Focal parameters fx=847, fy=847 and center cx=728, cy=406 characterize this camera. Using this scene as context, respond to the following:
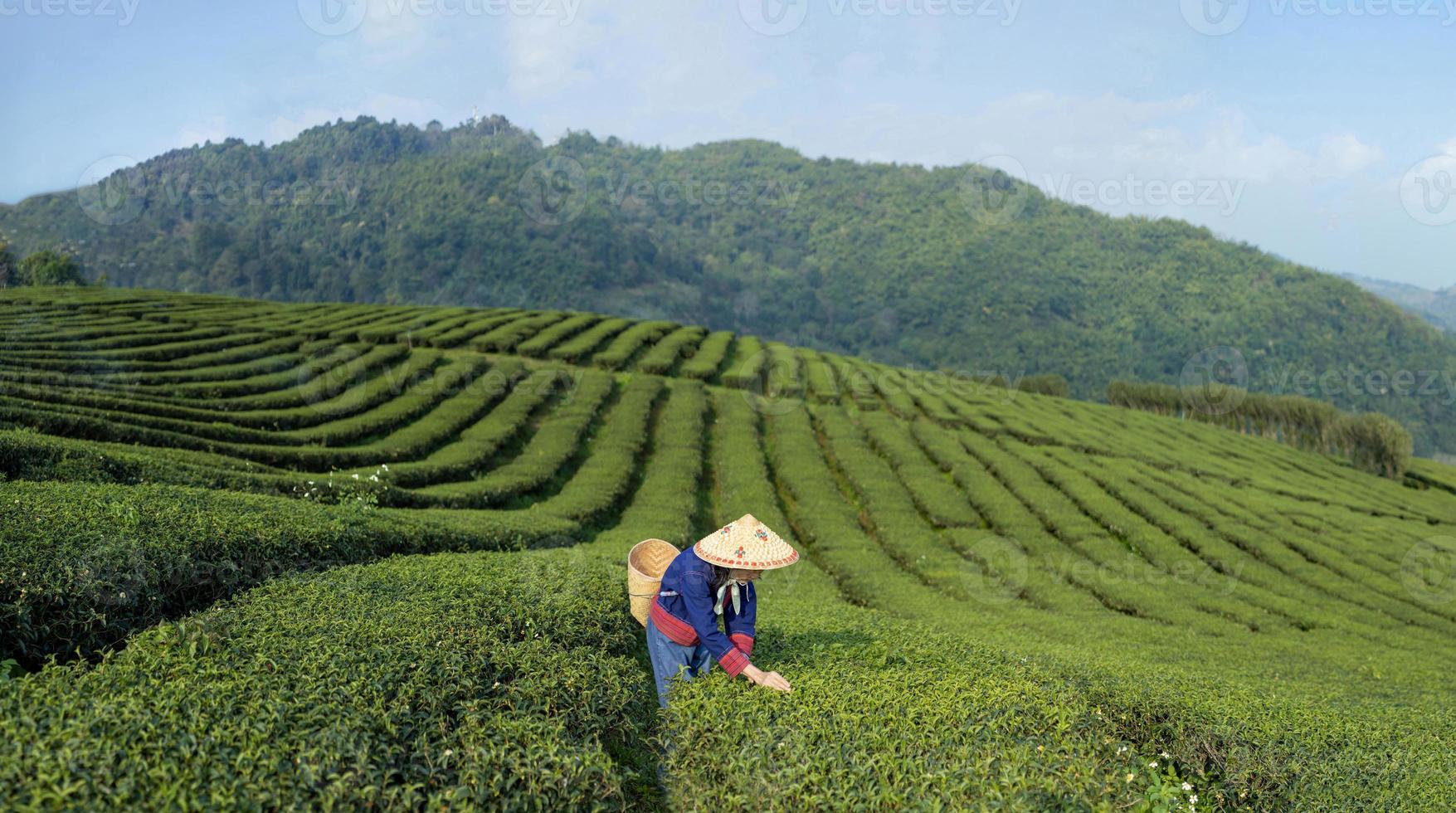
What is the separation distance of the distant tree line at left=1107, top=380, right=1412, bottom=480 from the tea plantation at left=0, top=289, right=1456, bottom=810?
23680 millimetres

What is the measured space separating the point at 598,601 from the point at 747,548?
1.97 metres

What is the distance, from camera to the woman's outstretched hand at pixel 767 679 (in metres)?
5.58

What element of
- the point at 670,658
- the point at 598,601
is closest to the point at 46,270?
the point at 598,601

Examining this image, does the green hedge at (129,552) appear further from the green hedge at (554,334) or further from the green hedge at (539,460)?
the green hedge at (554,334)

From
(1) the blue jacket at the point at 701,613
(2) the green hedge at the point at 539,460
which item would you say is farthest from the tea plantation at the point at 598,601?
(1) the blue jacket at the point at 701,613

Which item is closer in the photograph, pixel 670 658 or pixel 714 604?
pixel 714 604

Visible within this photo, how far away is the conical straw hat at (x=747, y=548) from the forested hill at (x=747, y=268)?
106036 millimetres

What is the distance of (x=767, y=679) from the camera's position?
562 centimetres

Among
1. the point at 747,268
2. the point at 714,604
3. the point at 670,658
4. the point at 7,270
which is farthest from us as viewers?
the point at 747,268

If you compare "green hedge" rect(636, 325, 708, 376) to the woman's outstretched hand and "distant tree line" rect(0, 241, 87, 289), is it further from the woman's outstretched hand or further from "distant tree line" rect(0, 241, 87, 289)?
"distant tree line" rect(0, 241, 87, 289)

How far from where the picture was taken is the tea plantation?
4516 mm

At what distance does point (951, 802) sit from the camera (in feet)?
14.8

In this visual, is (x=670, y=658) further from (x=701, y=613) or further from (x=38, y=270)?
Result: (x=38, y=270)

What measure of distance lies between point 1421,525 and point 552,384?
37313 millimetres
